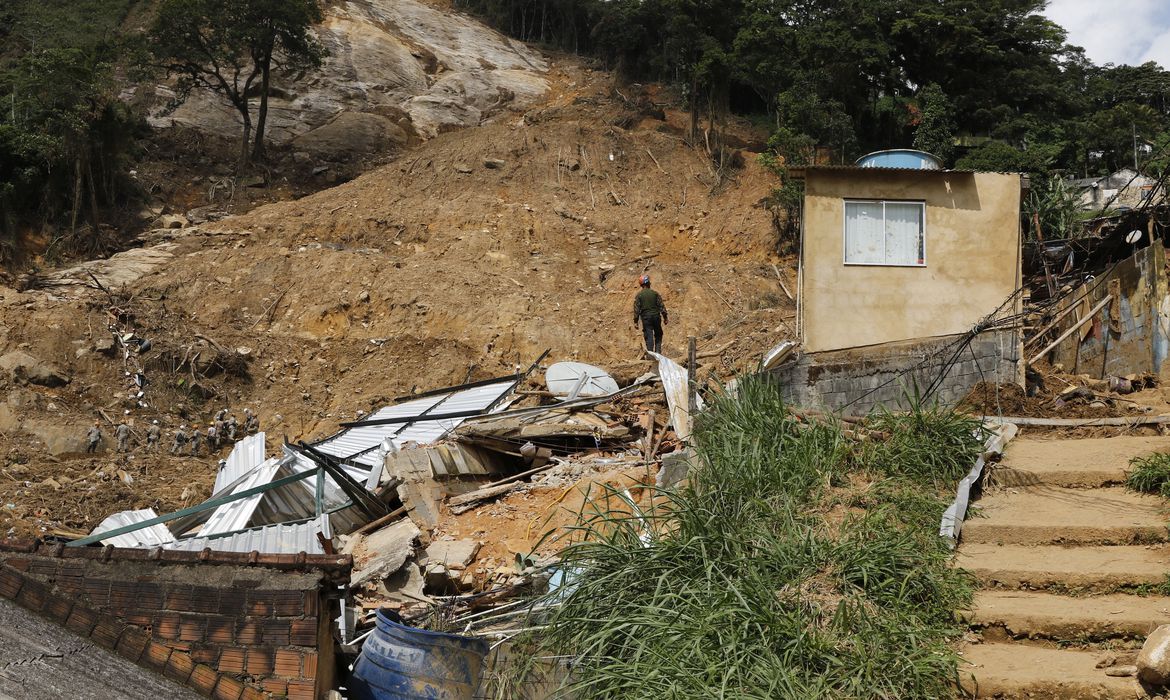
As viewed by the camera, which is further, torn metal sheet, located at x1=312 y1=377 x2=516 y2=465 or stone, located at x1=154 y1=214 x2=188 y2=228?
stone, located at x1=154 y1=214 x2=188 y2=228

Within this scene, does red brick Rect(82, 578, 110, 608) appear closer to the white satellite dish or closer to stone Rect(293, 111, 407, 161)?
the white satellite dish

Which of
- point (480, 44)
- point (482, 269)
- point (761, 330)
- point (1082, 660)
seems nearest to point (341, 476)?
point (1082, 660)

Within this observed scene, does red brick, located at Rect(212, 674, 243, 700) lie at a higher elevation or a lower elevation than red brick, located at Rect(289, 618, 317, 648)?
lower

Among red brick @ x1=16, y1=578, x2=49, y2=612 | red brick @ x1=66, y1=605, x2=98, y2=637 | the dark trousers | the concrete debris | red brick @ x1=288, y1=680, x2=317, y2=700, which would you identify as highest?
the dark trousers

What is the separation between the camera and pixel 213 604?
5.30 meters

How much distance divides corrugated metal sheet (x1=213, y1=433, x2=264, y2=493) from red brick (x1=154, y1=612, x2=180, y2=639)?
5.30m

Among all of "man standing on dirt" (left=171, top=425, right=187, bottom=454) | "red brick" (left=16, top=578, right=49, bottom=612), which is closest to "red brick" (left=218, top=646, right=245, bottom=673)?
"red brick" (left=16, top=578, right=49, bottom=612)

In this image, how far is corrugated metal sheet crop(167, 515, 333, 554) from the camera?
8.39m

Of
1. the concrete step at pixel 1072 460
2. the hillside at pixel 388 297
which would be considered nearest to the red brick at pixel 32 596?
the concrete step at pixel 1072 460

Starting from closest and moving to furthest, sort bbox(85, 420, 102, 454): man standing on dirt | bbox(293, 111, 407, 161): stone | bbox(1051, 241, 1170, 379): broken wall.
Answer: bbox(1051, 241, 1170, 379): broken wall, bbox(85, 420, 102, 454): man standing on dirt, bbox(293, 111, 407, 161): stone

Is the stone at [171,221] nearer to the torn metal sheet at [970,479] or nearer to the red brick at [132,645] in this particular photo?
the torn metal sheet at [970,479]

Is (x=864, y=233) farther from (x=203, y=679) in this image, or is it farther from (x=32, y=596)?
(x=32, y=596)

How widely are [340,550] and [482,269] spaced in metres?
12.1

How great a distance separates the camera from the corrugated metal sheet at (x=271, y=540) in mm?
8391
